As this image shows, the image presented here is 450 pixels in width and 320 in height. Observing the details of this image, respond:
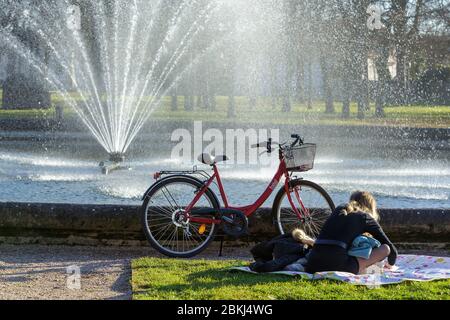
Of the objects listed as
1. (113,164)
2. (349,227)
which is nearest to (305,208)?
(349,227)

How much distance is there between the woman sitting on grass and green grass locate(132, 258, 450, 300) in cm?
23

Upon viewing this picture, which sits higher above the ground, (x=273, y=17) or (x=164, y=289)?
(x=273, y=17)

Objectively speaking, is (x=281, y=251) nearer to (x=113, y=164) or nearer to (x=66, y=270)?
(x=66, y=270)

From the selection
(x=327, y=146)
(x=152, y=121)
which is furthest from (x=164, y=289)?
(x=152, y=121)

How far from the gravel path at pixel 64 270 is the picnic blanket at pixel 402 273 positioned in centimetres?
100

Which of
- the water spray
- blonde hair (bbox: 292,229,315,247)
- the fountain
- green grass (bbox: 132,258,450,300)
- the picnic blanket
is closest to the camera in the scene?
green grass (bbox: 132,258,450,300)

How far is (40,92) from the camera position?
39906mm

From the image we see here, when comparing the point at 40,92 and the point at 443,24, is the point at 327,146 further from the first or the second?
the point at 40,92

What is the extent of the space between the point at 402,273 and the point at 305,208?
1.31m

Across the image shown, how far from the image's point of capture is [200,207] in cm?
720

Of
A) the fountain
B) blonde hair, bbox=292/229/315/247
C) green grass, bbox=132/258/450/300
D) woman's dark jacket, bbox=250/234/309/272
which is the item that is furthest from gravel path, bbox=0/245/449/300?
the fountain

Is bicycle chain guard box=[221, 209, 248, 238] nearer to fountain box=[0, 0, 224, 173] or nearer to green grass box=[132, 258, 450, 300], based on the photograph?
green grass box=[132, 258, 450, 300]

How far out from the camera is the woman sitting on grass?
6215 millimetres
